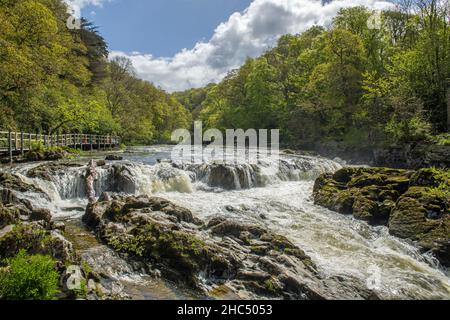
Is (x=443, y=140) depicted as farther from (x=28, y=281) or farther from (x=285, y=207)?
(x=28, y=281)

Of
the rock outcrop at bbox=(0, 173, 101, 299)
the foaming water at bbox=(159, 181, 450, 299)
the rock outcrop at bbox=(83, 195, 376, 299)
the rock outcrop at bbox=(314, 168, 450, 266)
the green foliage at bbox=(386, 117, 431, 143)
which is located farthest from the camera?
the green foliage at bbox=(386, 117, 431, 143)

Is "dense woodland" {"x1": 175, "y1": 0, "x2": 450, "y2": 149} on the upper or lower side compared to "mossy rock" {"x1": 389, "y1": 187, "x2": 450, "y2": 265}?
upper

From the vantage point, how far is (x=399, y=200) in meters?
11.2

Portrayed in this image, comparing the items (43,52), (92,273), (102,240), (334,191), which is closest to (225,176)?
(334,191)

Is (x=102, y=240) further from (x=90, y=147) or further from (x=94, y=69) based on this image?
(x=94, y=69)

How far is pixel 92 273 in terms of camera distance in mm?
5707

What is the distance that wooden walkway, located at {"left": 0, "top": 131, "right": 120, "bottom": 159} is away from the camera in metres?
16.8

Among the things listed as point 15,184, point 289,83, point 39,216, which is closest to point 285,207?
point 39,216

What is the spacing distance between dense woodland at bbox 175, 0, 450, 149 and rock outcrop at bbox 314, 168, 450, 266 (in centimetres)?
503

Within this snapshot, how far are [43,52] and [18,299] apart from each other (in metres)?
23.0

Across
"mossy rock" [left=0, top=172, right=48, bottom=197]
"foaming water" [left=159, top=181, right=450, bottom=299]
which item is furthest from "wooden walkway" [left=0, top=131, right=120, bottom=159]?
"foaming water" [left=159, top=181, right=450, bottom=299]

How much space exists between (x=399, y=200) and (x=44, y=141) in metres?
21.2

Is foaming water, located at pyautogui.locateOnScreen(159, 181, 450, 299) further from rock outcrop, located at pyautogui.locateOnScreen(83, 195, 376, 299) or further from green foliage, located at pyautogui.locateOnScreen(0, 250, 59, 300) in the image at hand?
green foliage, located at pyautogui.locateOnScreen(0, 250, 59, 300)

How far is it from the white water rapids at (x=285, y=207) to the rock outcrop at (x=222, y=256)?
34.1 inches
